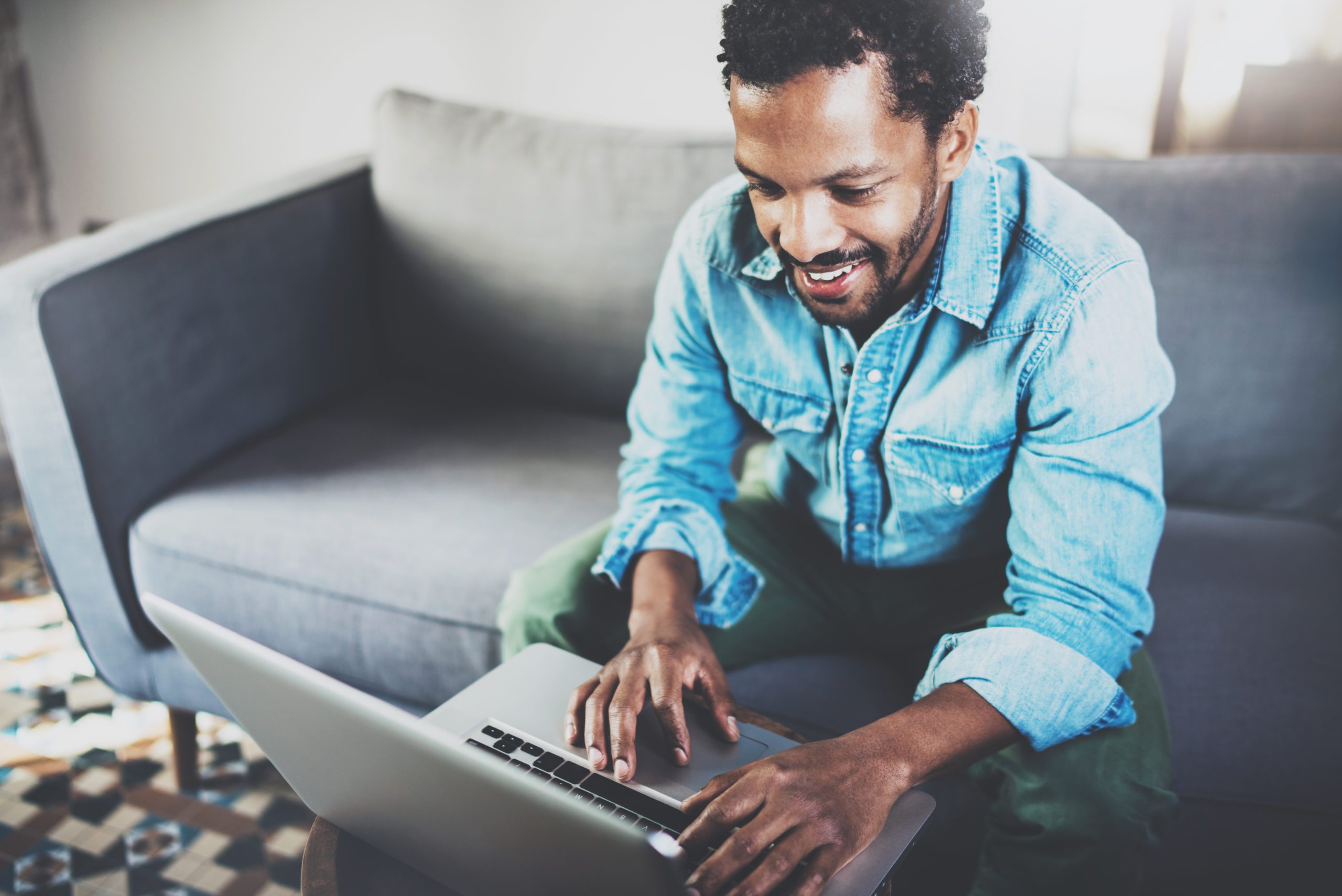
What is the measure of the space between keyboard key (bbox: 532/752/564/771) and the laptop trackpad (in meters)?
0.06

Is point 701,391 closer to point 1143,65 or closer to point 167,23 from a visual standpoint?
point 1143,65

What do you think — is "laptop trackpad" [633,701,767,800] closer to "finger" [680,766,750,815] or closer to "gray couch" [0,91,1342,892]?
"finger" [680,766,750,815]

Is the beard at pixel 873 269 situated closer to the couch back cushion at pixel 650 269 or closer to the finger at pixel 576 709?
the finger at pixel 576 709

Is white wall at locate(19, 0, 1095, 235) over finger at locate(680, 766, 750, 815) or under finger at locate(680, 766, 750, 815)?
over

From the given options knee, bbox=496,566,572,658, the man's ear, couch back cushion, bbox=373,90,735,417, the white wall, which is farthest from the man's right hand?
the white wall

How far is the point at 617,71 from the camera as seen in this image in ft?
6.37

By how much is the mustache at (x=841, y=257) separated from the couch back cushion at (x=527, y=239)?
2.12ft

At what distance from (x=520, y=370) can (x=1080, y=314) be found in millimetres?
974

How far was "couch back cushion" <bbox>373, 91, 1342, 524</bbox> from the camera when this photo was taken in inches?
46.4

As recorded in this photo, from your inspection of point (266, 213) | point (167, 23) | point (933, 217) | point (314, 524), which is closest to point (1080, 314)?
point (933, 217)

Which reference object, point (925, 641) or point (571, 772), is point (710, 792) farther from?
point (925, 641)

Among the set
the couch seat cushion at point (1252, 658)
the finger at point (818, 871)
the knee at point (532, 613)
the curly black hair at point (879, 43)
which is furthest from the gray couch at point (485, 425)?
the curly black hair at point (879, 43)

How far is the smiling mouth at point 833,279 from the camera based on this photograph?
2.57 ft

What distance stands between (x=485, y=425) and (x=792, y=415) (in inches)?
26.7
